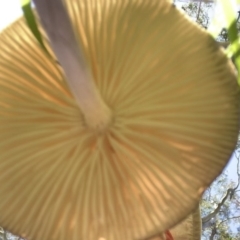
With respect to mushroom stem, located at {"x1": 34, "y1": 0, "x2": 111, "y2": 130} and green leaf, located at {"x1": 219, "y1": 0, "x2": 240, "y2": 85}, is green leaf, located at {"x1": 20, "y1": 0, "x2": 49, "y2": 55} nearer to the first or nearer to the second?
mushroom stem, located at {"x1": 34, "y1": 0, "x2": 111, "y2": 130}

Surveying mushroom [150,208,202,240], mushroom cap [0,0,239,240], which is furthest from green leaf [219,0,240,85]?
mushroom [150,208,202,240]

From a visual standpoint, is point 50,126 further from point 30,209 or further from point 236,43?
point 236,43

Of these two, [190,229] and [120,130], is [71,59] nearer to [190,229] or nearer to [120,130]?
[120,130]

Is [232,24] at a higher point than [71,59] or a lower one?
higher

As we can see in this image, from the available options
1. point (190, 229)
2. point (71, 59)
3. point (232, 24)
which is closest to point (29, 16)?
point (71, 59)

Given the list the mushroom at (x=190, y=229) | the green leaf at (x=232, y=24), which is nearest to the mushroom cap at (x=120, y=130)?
the green leaf at (x=232, y=24)

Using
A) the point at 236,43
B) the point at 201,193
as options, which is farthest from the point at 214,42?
the point at 201,193

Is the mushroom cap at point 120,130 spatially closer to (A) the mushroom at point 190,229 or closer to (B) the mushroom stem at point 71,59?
(B) the mushroom stem at point 71,59
